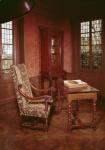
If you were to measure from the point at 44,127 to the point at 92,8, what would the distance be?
3995 mm

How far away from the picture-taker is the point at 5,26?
215 inches

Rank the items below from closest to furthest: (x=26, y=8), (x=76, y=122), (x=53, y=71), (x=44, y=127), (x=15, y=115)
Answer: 1. (x=26, y=8)
2. (x=44, y=127)
3. (x=76, y=122)
4. (x=15, y=115)
5. (x=53, y=71)

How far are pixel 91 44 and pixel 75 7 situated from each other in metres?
1.20

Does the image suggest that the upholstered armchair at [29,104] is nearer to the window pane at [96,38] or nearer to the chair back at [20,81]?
the chair back at [20,81]

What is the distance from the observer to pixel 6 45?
5.49 m

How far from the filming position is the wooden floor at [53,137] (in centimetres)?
305

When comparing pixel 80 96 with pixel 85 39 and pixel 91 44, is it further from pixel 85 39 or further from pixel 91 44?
pixel 85 39

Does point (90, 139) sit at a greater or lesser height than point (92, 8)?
lesser

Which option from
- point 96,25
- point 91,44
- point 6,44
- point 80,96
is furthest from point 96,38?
point 80,96

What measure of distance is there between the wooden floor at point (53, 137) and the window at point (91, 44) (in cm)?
246

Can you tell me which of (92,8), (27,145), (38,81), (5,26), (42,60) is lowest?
(27,145)

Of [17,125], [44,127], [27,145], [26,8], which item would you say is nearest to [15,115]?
[17,125]

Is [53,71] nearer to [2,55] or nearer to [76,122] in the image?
[2,55]

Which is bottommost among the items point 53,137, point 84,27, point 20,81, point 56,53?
point 53,137
